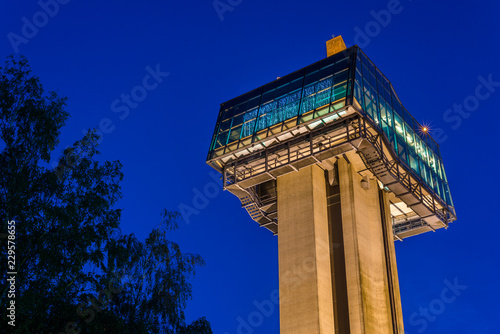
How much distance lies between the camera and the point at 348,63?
42.2 m

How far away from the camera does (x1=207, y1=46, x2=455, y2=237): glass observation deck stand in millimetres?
40500

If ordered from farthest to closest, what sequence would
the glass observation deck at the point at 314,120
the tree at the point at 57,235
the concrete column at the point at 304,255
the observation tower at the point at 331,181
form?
the glass observation deck at the point at 314,120 < the observation tower at the point at 331,181 < the concrete column at the point at 304,255 < the tree at the point at 57,235

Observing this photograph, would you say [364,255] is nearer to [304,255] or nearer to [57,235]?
[304,255]

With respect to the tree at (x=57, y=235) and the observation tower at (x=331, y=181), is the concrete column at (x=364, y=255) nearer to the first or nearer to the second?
the observation tower at (x=331, y=181)

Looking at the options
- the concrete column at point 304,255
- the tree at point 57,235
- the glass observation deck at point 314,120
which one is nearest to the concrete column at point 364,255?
the concrete column at point 304,255

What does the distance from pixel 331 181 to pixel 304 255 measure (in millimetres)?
6535

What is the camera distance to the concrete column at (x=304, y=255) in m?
36.5

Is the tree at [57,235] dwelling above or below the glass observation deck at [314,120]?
below

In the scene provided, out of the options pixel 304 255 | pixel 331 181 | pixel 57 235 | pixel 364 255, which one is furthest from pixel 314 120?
pixel 57 235

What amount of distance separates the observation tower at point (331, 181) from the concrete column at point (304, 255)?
0.07 metres

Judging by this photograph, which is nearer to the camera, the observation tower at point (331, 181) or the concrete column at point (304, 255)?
the concrete column at point (304, 255)

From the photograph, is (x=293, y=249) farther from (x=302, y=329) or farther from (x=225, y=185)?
(x=225, y=185)

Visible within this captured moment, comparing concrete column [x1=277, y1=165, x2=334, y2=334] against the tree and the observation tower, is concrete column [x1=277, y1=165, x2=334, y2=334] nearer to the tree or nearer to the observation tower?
the observation tower

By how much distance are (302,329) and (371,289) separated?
5595 millimetres
